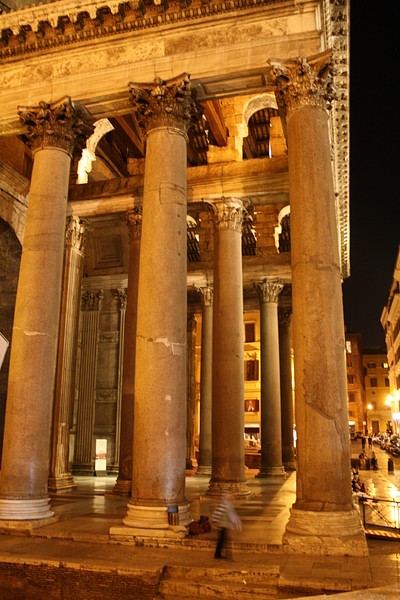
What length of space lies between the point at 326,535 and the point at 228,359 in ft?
22.4

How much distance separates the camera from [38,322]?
11.1m


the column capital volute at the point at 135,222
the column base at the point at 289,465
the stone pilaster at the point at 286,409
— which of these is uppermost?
the column capital volute at the point at 135,222

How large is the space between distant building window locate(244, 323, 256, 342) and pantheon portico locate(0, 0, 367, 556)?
18.5 meters

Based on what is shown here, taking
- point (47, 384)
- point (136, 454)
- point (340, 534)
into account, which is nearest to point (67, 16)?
point (47, 384)

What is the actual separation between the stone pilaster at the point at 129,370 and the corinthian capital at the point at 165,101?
4.92 m

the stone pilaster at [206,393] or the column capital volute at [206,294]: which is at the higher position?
the column capital volute at [206,294]

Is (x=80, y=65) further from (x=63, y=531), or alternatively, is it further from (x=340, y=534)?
(x=340, y=534)

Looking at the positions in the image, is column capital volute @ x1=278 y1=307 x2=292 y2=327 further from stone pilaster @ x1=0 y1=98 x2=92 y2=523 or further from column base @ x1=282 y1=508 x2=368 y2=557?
column base @ x1=282 y1=508 x2=368 y2=557

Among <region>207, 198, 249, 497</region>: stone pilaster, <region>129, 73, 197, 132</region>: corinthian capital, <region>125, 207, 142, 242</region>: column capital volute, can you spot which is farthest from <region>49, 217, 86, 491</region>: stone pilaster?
<region>129, 73, 197, 132</region>: corinthian capital

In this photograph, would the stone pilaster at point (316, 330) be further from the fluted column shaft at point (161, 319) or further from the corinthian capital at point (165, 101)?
the fluted column shaft at point (161, 319)

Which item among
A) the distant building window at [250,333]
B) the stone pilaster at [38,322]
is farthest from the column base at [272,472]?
the distant building window at [250,333]

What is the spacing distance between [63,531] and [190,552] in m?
2.49

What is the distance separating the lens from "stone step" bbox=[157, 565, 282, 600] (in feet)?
23.6

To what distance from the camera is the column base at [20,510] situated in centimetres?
1006
